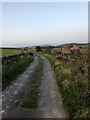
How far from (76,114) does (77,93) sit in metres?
2.03

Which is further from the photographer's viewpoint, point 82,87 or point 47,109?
point 82,87

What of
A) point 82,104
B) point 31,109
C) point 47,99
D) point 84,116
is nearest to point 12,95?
point 47,99


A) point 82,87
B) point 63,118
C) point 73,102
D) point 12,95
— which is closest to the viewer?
point 63,118

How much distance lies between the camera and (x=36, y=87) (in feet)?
52.3

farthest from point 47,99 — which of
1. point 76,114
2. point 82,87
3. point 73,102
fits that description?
point 76,114

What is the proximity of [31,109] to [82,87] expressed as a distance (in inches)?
98.2

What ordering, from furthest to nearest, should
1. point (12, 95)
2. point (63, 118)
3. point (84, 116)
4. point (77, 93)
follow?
point (12, 95) → point (77, 93) → point (63, 118) → point (84, 116)

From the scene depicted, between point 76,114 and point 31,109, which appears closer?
point 76,114

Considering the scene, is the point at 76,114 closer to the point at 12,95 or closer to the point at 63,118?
the point at 63,118

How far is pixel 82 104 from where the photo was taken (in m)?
9.84

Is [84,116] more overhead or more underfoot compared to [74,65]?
more underfoot

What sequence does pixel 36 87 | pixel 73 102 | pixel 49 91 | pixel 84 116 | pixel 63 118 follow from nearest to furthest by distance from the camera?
1. pixel 84 116
2. pixel 63 118
3. pixel 73 102
4. pixel 49 91
5. pixel 36 87

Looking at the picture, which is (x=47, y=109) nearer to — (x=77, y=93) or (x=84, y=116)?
(x=77, y=93)

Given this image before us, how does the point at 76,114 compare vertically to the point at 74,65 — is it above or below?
below
